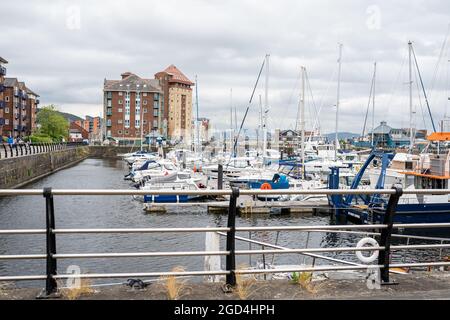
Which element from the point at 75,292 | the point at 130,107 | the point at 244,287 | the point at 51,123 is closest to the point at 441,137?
the point at 244,287

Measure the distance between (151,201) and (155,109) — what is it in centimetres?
11781

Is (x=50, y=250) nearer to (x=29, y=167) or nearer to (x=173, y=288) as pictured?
(x=173, y=288)

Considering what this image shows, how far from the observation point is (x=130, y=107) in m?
149

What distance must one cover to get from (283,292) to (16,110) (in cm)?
12870

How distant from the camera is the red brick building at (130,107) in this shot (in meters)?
148

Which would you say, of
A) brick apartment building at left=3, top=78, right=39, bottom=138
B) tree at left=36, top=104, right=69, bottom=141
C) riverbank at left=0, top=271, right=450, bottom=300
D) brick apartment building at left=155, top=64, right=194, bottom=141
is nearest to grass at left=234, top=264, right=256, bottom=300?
riverbank at left=0, top=271, right=450, bottom=300

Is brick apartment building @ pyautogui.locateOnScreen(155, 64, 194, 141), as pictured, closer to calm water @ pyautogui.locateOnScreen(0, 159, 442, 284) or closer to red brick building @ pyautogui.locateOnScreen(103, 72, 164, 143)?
red brick building @ pyautogui.locateOnScreen(103, 72, 164, 143)

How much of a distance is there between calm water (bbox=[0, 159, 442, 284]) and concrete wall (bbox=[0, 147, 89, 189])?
668 centimetres

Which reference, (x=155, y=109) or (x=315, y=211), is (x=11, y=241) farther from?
(x=155, y=109)

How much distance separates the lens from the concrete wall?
4628 cm

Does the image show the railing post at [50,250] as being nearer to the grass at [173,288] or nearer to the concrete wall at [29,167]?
the grass at [173,288]

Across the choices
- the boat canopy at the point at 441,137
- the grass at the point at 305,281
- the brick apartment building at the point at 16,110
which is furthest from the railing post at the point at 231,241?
the brick apartment building at the point at 16,110

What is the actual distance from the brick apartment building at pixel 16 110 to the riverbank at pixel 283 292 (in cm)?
11728
